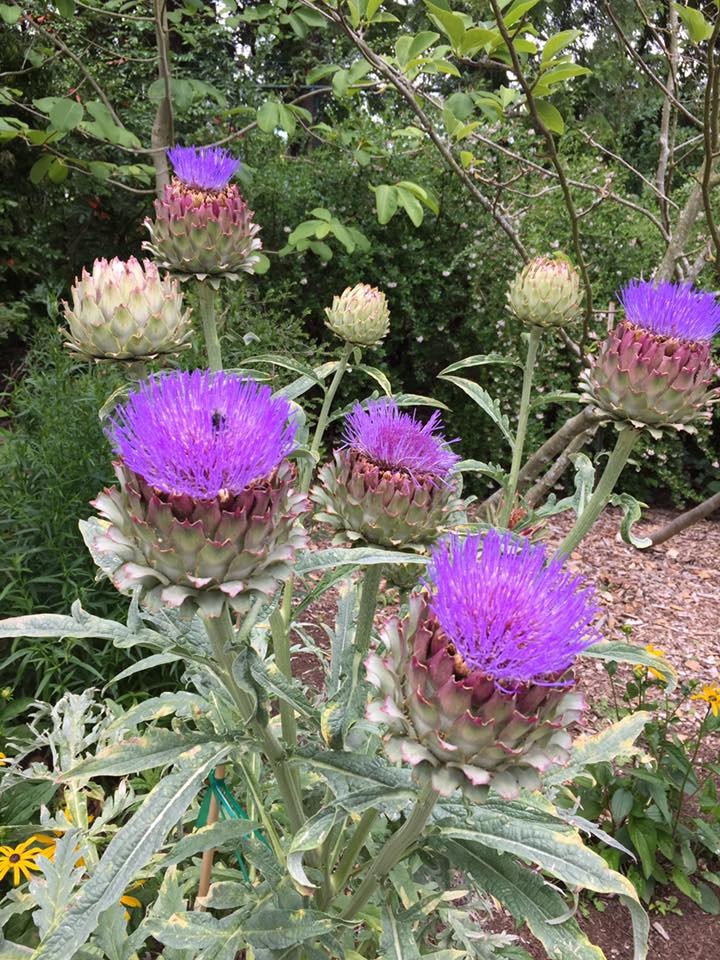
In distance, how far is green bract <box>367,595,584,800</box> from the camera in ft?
2.69

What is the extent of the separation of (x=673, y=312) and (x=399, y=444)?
2.02 feet

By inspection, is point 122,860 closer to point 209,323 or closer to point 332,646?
point 332,646

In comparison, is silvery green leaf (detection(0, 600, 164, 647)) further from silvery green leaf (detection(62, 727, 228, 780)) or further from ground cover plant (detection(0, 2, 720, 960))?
silvery green leaf (detection(62, 727, 228, 780))

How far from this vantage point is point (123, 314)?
4.29 feet

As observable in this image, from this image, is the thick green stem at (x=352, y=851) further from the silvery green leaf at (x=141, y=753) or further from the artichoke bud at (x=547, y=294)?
the artichoke bud at (x=547, y=294)

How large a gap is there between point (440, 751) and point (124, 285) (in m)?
0.91

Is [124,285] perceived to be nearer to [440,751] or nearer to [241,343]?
[440,751]

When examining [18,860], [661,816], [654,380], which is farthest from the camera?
[661,816]

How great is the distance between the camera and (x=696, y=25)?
1738 millimetres

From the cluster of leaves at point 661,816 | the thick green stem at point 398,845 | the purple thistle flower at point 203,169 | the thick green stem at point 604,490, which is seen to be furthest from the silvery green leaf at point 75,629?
the cluster of leaves at point 661,816

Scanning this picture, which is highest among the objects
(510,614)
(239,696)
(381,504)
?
(510,614)

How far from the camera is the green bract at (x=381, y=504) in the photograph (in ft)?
3.96

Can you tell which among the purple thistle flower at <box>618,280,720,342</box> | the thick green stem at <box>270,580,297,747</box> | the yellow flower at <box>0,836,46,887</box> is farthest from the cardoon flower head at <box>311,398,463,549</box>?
the yellow flower at <box>0,836,46,887</box>

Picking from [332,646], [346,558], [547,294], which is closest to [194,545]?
[346,558]
